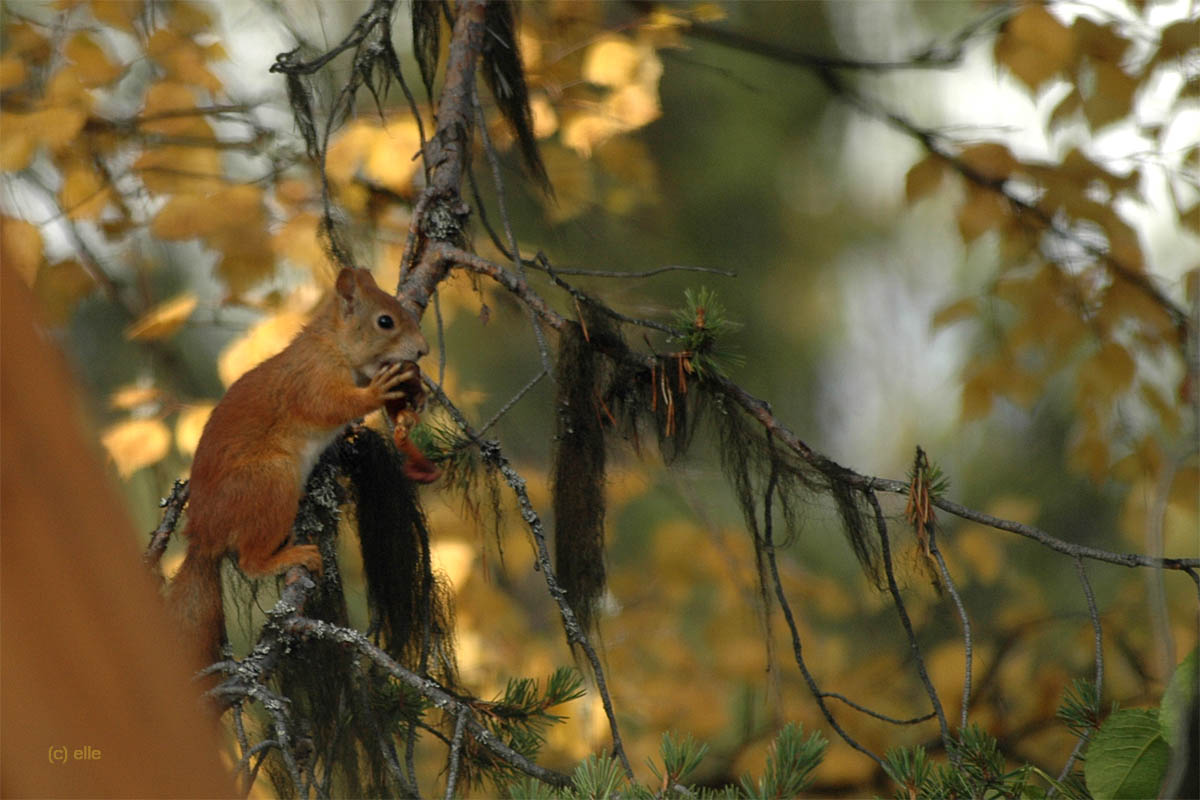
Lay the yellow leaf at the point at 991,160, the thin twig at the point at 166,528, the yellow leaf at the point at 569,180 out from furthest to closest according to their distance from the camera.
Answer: the yellow leaf at the point at 569,180
the yellow leaf at the point at 991,160
the thin twig at the point at 166,528

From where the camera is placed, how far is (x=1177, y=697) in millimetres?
745

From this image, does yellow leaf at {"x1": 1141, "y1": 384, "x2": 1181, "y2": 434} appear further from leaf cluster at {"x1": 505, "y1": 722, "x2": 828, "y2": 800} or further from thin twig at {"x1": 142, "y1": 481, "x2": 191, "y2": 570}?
thin twig at {"x1": 142, "y1": 481, "x2": 191, "y2": 570}

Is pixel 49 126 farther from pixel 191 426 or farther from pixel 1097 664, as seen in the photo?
pixel 1097 664

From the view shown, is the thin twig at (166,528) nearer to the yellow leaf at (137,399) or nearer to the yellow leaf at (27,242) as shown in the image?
the yellow leaf at (27,242)

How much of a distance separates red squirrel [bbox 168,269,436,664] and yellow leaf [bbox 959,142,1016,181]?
5.11 feet

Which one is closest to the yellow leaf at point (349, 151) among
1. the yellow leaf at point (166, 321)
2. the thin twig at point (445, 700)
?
the yellow leaf at point (166, 321)

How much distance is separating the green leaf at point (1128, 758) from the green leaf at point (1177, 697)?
1 cm

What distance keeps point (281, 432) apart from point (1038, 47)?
177 cm

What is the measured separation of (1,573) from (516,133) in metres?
1.37

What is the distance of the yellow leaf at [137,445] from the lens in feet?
8.57

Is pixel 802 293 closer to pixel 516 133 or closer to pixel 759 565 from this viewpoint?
pixel 516 133

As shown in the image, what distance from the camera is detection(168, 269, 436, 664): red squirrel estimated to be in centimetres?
147

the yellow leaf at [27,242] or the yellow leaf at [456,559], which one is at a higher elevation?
the yellow leaf at [27,242]

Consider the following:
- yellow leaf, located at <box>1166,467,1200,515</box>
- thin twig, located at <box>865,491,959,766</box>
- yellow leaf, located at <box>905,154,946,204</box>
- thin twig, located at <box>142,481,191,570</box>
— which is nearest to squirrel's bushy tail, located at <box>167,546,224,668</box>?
thin twig, located at <box>142,481,191,570</box>
